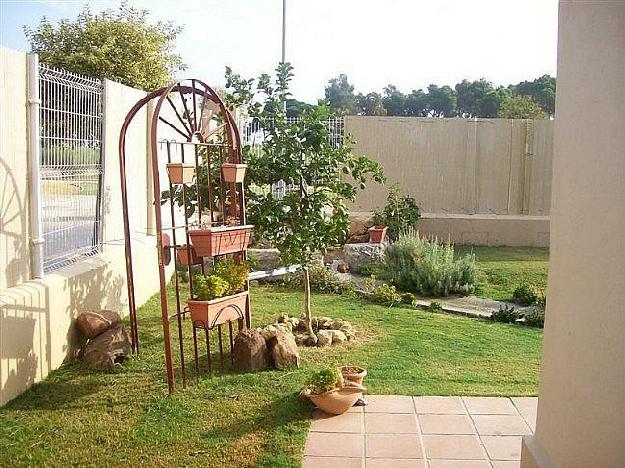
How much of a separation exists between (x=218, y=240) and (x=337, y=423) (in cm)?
174

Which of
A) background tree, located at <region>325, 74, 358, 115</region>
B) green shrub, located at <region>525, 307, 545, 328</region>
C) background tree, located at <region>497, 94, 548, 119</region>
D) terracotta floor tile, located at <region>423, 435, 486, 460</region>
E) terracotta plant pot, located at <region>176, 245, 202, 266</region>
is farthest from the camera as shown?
background tree, located at <region>325, 74, 358, 115</region>

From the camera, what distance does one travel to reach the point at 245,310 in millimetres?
6305

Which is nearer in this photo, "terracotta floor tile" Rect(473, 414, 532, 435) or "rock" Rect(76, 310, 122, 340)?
"terracotta floor tile" Rect(473, 414, 532, 435)

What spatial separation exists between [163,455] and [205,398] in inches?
37.6

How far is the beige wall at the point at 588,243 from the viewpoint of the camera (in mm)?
2740

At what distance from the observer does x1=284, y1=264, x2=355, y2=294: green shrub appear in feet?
30.5

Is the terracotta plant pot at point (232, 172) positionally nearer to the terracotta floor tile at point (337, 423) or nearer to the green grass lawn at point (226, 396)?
the green grass lawn at point (226, 396)

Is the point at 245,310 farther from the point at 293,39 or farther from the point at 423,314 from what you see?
the point at 293,39

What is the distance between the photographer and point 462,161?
14820 mm

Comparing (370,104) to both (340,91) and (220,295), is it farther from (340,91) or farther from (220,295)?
(220,295)

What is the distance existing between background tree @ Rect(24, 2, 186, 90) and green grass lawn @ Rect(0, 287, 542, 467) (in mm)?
13085

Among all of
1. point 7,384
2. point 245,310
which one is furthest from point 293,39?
point 7,384

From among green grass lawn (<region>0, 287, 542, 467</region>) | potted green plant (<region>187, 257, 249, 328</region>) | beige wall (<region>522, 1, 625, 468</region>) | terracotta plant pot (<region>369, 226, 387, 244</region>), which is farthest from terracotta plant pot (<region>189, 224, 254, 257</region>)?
terracotta plant pot (<region>369, 226, 387, 244</region>)

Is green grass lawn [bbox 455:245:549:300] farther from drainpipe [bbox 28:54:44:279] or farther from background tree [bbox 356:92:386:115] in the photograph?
background tree [bbox 356:92:386:115]
